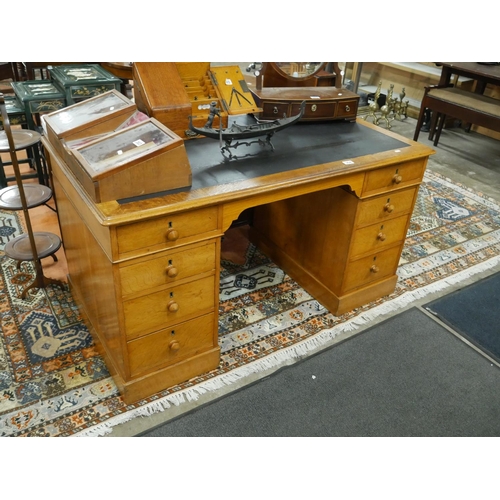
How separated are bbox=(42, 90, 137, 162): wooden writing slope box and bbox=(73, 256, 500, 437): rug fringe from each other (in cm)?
128

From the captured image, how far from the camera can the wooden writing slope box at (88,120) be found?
2.35 metres

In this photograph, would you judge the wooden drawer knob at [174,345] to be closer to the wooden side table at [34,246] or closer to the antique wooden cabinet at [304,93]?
the wooden side table at [34,246]

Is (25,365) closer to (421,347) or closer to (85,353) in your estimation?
(85,353)

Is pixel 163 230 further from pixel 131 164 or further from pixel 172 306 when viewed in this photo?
pixel 172 306

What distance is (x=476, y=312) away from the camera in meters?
3.27

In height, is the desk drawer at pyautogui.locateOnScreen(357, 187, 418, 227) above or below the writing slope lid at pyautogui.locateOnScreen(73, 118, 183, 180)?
below

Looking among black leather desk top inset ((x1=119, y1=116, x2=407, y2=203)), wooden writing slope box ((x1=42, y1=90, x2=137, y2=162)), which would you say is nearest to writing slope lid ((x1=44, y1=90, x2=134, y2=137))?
wooden writing slope box ((x1=42, y1=90, x2=137, y2=162))

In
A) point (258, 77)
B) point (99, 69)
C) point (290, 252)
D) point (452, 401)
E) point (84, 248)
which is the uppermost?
point (258, 77)

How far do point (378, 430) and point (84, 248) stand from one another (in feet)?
5.77

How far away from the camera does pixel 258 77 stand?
3039 millimetres

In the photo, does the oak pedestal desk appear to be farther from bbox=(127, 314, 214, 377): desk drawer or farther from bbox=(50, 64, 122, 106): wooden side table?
bbox=(50, 64, 122, 106): wooden side table

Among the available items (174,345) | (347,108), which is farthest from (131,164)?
(347,108)

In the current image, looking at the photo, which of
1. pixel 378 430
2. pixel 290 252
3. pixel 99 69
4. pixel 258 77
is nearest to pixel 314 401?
pixel 378 430

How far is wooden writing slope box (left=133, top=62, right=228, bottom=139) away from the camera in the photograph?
97.4 inches
